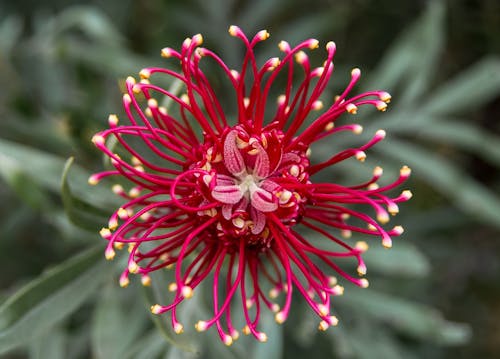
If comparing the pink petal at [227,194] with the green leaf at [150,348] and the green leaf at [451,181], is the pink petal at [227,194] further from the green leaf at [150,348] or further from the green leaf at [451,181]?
the green leaf at [451,181]

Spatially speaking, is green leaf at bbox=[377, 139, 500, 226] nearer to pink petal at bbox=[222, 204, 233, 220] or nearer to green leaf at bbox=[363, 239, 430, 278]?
green leaf at bbox=[363, 239, 430, 278]

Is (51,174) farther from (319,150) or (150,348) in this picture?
(319,150)

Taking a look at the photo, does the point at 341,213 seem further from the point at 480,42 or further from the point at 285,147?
the point at 480,42

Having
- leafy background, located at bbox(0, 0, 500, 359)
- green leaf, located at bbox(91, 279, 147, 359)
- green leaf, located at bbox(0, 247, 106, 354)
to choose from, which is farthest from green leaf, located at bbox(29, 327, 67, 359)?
green leaf, located at bbox(0, 247, 106, 354)

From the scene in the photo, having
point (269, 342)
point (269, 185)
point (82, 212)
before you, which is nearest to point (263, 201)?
point (269, 185)

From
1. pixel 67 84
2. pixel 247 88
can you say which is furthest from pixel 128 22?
pixel 247 88

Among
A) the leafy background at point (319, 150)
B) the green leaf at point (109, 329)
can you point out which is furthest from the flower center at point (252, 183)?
the green leaf at point (109, 329)
